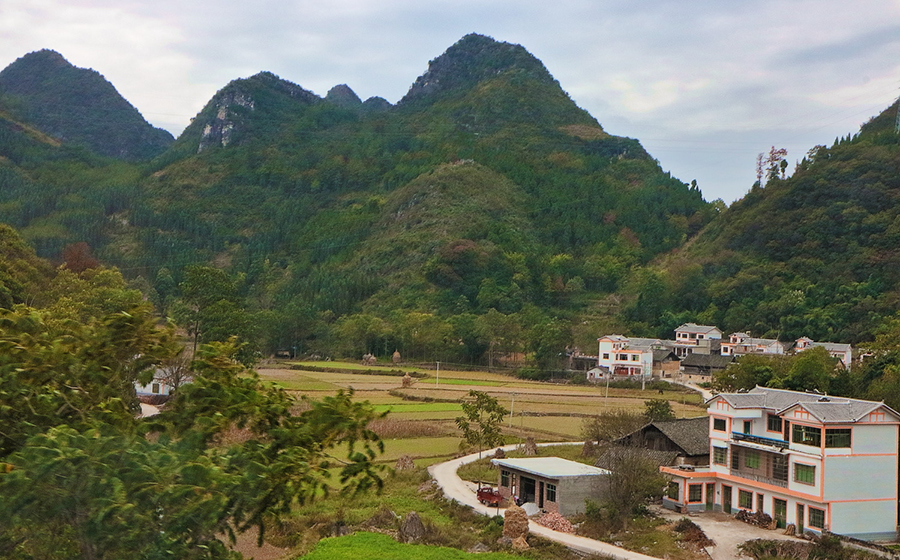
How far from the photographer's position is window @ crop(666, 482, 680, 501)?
24.3 metres

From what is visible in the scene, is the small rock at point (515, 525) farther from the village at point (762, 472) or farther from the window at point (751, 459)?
→ the window at point (751, 459)

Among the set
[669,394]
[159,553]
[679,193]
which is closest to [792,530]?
[159,553]

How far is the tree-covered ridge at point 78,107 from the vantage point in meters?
180

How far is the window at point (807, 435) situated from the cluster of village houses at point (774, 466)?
2cm

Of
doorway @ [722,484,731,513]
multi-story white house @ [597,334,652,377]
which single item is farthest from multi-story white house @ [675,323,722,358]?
doorway @ [722,484,731,513]

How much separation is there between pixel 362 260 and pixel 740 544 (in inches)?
3074

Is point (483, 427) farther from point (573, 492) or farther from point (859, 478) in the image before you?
point (859, 478)

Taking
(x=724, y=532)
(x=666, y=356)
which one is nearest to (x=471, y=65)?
(x=666, y=356)

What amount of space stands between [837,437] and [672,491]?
5.03 m

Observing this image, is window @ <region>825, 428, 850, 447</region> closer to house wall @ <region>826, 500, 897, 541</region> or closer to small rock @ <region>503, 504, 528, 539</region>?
house wall @ <region>826, 500, 897, 541</region>

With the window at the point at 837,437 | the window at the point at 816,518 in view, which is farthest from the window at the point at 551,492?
the window at the point at 837,437

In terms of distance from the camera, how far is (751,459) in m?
23.2

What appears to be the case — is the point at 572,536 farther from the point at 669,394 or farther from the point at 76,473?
the point at 669,394

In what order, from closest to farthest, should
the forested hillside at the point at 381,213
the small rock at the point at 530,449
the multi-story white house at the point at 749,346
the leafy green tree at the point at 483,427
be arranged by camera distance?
1. the small rock at the point at 530,449
2. the leafy green tree at the point at 483,427
3. the multi-story white house at the point at 749,346
4. the forested hillside at the point at 381,213
